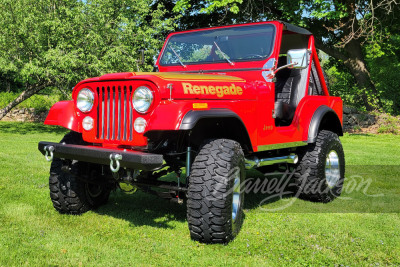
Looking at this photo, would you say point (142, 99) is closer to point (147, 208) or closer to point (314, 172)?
point (147, 208)

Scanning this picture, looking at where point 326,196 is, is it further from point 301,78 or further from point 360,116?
point 360,116

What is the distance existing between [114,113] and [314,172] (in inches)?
111

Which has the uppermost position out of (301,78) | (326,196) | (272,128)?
(301,78)

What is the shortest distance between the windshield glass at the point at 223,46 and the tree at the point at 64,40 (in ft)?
30.5

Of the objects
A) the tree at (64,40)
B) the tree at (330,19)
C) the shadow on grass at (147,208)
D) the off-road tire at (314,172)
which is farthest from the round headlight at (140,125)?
the tree at (330,19)

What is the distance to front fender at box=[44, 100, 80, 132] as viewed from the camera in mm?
3865

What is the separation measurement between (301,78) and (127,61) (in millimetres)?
10632

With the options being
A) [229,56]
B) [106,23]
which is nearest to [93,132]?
[229,56]

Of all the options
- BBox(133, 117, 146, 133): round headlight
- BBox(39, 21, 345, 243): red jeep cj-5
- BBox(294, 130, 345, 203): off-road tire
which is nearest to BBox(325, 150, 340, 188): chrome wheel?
BBox(39, 21, 345, 243): red jeep cj-5

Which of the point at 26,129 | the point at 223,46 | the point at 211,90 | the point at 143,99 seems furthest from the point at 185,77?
the point at 26,129

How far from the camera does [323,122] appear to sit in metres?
5.89

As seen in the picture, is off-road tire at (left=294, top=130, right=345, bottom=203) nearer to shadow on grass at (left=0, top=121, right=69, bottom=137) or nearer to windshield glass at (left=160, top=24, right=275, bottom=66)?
windshield glass at (left=160, top=24, right=275, bottom=66)

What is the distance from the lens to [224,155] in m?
3.51

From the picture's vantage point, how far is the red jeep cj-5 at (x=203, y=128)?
3391 millimetres
